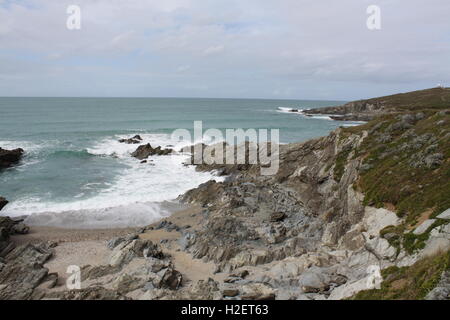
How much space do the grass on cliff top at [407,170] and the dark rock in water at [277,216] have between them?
629cm

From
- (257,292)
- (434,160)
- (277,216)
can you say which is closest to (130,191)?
(277,216)

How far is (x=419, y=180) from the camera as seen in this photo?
1853cm

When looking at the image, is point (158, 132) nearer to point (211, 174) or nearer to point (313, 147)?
point (211, 174)

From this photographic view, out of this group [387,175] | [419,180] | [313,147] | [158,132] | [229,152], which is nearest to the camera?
[419,180]

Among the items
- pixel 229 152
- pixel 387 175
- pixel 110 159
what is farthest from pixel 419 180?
pixel 110 159

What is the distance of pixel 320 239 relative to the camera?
2088 cm

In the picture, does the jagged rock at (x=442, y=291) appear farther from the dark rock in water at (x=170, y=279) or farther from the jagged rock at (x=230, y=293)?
the dark rock in water at (x=170, y=279)

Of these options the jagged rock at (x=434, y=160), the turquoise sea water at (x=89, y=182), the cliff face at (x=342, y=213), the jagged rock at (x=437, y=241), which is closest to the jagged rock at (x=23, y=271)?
the turquoise sea water at (x=89, y=182)

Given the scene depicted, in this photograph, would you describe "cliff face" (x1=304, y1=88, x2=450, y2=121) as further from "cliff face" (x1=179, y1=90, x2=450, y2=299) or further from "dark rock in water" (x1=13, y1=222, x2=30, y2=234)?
"dark rock in water" (x1=13, y1=222, x2=30, y2=234)

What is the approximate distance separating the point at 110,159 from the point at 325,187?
36.1 m

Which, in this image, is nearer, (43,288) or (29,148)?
(43,288)

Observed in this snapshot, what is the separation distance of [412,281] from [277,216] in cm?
1364

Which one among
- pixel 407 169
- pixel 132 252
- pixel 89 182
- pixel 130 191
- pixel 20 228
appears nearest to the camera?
pixel 132 252

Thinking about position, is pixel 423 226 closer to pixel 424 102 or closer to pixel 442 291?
pixel 442 291
